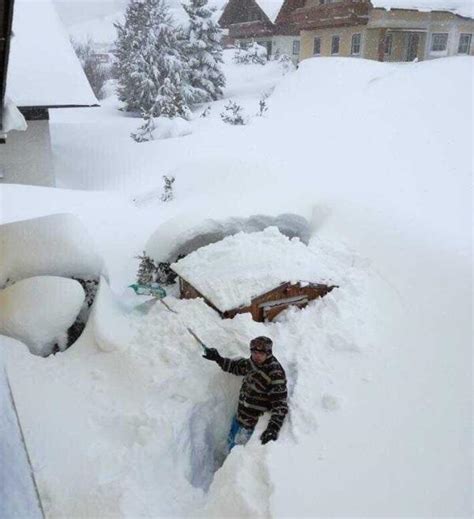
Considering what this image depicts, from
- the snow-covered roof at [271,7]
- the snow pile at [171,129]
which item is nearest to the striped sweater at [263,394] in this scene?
the snow pile at [171,129]

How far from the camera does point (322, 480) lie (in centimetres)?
362

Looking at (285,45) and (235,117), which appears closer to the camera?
(235,117)

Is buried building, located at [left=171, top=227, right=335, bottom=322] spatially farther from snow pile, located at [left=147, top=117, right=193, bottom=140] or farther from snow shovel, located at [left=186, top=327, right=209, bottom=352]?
snow pile, located at [left=147, top=117, right=193, bottom=140]

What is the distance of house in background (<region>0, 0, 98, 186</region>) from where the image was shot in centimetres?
977

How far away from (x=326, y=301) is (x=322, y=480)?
2224mm

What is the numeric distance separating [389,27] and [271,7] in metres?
10.3

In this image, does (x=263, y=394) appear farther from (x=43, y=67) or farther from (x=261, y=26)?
(x=261, y=26)

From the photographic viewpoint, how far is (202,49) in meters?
21.8

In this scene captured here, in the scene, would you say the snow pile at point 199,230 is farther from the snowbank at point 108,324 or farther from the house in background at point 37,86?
the house in background at point 37,86

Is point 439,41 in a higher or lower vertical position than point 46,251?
higher

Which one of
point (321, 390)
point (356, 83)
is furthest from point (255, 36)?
point (321, 390)

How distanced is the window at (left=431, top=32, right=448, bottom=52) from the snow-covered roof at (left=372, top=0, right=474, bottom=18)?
5.75 feet

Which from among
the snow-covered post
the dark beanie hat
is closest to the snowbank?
the dark beanie hat

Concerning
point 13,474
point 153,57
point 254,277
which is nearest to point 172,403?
point 254,277
